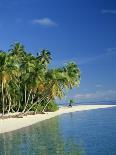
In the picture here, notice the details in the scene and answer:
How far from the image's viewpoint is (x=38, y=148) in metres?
29.5

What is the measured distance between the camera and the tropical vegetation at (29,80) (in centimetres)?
6143

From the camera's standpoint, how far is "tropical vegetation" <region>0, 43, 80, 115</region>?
61431mm

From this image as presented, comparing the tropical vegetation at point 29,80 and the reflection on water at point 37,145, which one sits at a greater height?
the tropical vegetation at point 29,80

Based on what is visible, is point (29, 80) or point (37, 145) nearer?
point (37, 145)

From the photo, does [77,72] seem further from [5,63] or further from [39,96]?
[5,63]

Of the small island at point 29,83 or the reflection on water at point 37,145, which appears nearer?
the reflection on water at point 37,145

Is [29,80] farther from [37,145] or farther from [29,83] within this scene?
[37,145]

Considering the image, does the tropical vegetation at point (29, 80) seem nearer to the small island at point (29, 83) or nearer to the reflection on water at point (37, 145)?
the small island at point (29, 83)

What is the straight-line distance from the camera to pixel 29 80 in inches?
2753

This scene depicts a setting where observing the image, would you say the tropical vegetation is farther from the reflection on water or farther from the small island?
the reflection on water

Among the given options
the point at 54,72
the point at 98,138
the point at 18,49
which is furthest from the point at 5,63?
the point at 98,138

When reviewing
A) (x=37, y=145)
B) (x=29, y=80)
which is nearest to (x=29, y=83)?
(x=29, y=80)

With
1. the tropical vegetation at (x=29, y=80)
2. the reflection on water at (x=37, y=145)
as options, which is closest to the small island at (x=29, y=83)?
the tropical vegetation at (x=29, y=80)

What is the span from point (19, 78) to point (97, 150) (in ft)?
165
